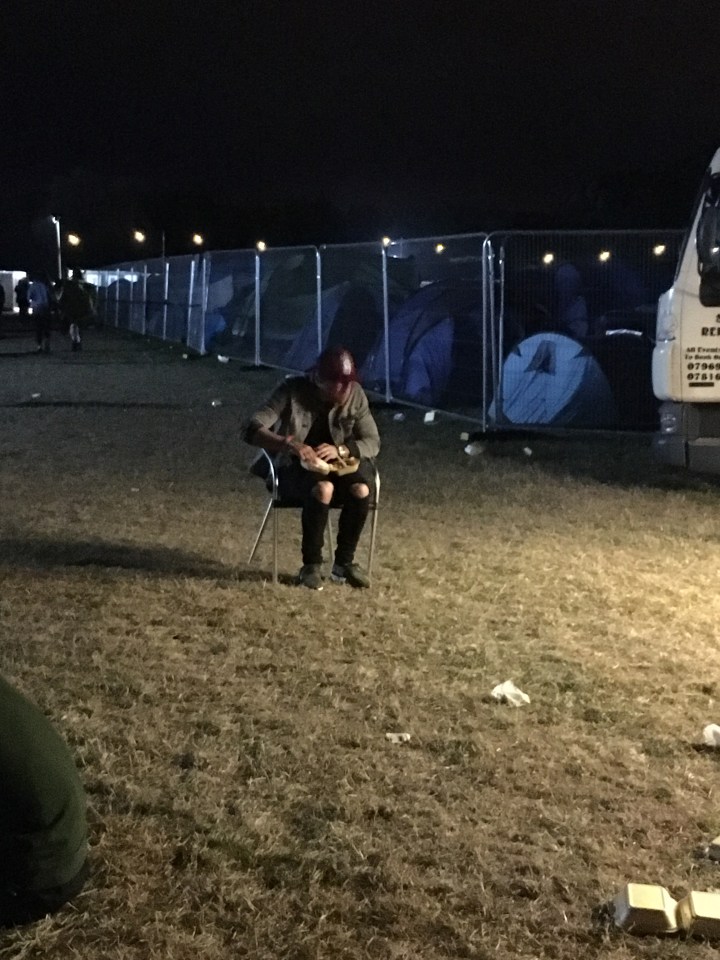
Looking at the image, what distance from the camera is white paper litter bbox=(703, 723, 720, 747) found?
4.26 metres

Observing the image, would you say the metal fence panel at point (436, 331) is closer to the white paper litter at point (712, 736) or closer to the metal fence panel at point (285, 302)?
the metal fence panel at point (285, 302)

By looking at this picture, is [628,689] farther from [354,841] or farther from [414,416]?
[414,416]

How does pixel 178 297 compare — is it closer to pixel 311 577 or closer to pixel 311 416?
pixel 311 416

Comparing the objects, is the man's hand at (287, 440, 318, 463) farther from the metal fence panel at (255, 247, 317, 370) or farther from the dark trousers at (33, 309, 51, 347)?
the dark trousers at (33, 309, 51, 347)

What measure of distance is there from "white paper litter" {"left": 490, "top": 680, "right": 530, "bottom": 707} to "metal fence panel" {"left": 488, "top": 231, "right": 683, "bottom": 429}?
24.2ft

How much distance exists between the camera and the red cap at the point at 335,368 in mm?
6148

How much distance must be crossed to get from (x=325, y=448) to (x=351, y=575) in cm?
73

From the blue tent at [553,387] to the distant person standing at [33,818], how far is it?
30.6 feet

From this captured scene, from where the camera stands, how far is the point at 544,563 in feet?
22.8

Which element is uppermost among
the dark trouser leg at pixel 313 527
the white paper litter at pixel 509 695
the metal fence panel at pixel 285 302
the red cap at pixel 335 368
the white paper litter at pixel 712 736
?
the metal fence panel at pixel 285 302

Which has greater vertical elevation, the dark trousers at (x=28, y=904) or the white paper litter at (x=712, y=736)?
the white paper litter at (x=712, y=736)

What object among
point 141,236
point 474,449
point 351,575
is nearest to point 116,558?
point 351,575

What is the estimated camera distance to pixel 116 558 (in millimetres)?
6938

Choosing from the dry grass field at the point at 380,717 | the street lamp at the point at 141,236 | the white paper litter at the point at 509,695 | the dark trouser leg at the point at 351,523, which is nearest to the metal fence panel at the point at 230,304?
the dry grass field at the point at 380,717
